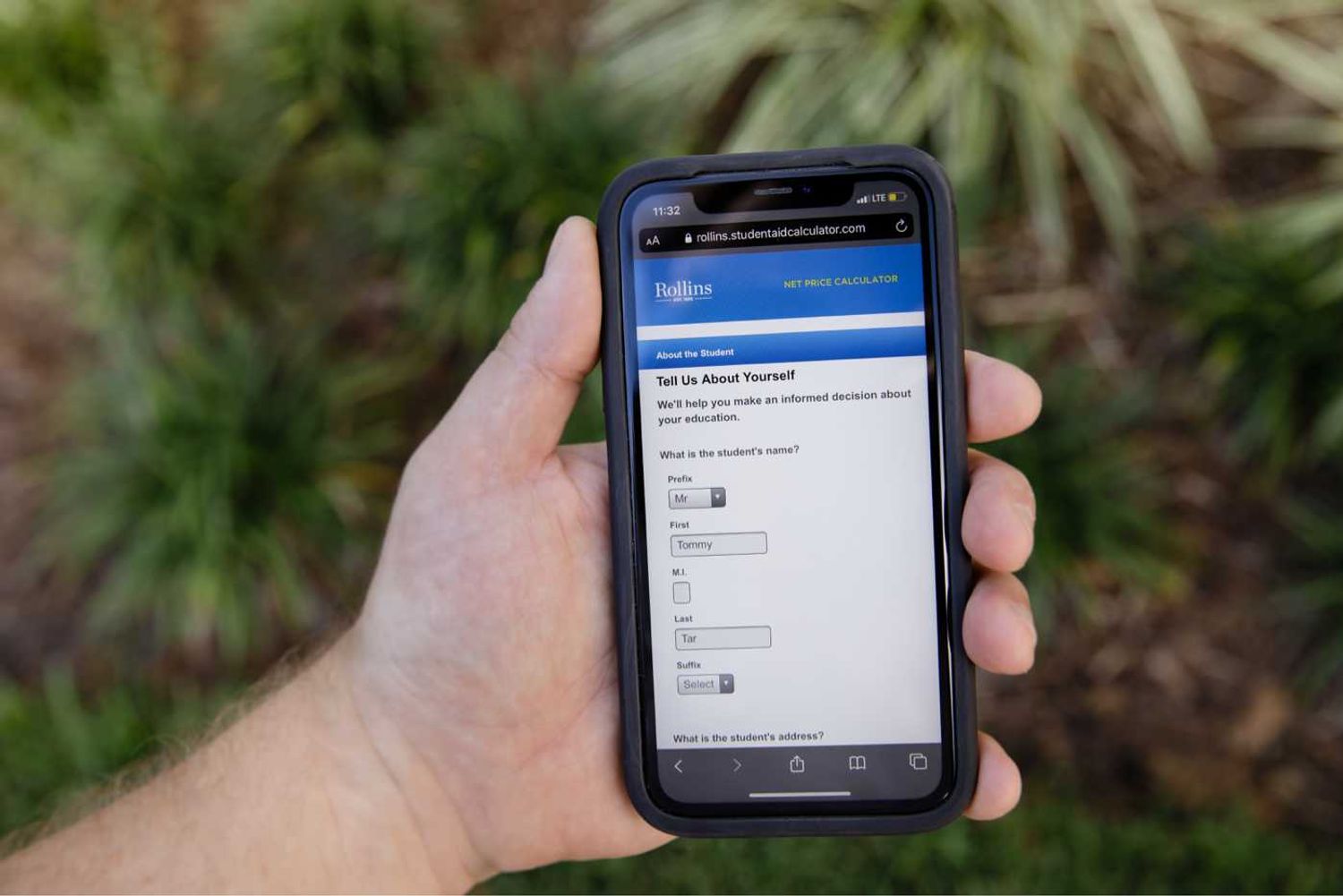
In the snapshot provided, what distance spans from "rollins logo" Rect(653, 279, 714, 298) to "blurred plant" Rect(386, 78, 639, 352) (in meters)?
0.63

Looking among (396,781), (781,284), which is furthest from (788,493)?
(396,781)

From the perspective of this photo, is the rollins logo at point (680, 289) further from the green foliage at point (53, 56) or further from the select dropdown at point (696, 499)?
the green foliage at point (53, 56)

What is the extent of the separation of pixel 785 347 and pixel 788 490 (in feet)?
0.56

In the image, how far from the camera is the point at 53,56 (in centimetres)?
204

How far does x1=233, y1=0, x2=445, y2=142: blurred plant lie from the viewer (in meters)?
1.89

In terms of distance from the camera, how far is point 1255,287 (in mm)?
1731

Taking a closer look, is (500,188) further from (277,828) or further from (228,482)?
(277,828)

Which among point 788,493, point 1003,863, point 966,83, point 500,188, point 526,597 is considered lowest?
point 1003,863

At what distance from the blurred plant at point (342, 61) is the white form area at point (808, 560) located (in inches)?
44.4

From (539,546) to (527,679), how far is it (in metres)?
0.16

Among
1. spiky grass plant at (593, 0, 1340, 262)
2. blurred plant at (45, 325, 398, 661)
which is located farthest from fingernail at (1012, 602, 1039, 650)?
blurred plant at (45, 325, 398, 661)

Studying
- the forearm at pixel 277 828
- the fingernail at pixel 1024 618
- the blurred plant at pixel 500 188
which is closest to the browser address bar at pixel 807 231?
the fingernail at pixel 1024 618

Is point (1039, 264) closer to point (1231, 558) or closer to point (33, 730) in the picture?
point (1231, 558)

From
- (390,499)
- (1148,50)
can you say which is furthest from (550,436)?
(1148,50)
